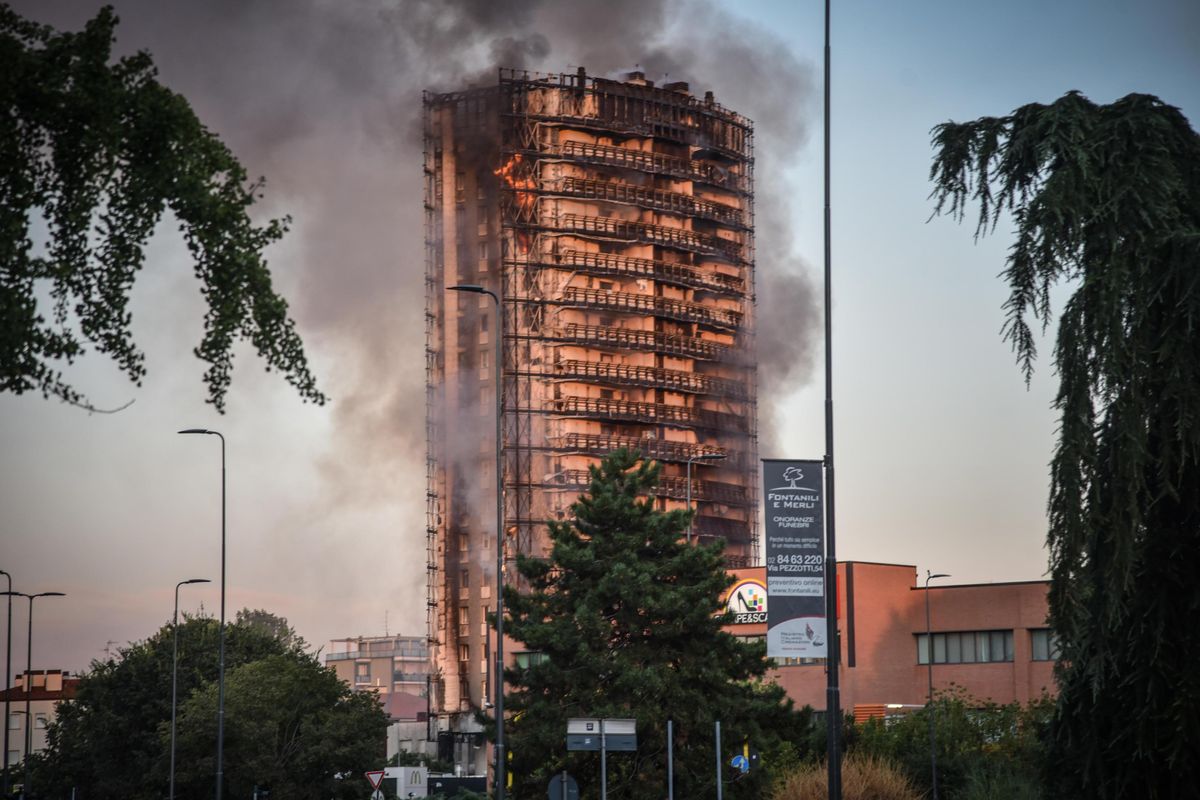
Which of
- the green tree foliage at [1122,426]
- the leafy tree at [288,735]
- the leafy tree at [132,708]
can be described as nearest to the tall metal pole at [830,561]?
the green tree foliage at [1122,426]

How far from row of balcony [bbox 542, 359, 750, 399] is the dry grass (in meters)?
121

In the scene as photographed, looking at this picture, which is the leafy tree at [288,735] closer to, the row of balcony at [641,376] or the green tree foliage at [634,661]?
the green tree foliage at [634,661]

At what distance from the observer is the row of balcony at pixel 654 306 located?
15850cm

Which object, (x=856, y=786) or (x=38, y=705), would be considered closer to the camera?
(x=856, y=786)

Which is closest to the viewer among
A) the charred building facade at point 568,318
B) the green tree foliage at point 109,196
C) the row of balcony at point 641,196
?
the green tree foliage at point 109,196

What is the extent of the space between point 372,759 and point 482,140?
9932 cm

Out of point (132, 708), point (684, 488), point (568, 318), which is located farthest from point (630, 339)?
point (132, 708)

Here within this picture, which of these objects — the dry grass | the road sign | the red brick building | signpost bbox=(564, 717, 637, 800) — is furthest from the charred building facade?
signpost bbox=(564, 717, 637, 800)

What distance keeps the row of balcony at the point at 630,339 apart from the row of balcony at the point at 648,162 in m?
16.1

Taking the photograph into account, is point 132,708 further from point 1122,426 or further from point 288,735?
point 1122,426

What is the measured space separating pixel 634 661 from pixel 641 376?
111 m

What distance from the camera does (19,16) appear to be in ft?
48.9

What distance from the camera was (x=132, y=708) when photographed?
8719cm

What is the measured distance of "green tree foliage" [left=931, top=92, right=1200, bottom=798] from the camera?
23.8 metres
